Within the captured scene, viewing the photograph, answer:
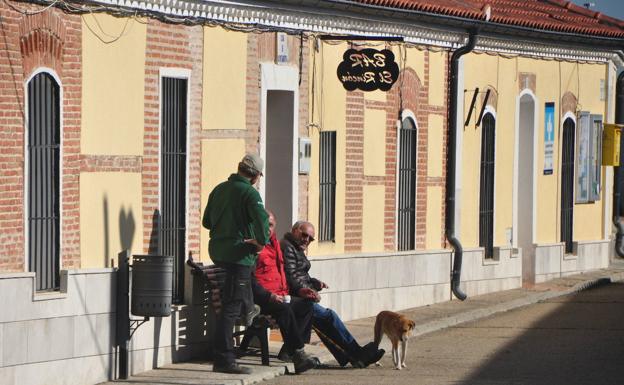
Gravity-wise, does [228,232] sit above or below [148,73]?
below

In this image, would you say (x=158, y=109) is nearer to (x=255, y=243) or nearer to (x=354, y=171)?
(x=255, y=243)

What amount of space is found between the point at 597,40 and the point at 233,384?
14519 millimetres

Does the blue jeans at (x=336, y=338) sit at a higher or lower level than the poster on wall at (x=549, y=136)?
lower

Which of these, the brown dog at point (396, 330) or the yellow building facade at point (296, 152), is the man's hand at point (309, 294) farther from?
the yellow building facade at point (296, 152)

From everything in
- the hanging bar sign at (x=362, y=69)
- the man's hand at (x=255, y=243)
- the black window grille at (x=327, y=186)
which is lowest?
the man's hand at (x=255, y=243)

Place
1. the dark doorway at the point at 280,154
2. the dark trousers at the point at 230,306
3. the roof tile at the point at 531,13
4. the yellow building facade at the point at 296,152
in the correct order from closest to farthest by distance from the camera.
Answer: the yellow building facade at the point at 296,152 < the dark trousers at the point at 230,306 < the dark doorway at the point at 280,154 < the roof tile at the point at 531,13

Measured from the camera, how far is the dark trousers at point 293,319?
15523 millimetres

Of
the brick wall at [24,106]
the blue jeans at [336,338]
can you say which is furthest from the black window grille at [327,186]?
the brick wall at [24,106]

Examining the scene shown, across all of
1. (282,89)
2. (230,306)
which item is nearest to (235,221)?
(230,306)

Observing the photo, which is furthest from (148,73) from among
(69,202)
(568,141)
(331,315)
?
(568,141)

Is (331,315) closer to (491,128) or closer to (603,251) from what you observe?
(491,128)

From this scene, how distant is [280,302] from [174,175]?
1.70 meters

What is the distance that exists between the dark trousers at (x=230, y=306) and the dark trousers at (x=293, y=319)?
2.38ft

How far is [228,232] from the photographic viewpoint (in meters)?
14.8
